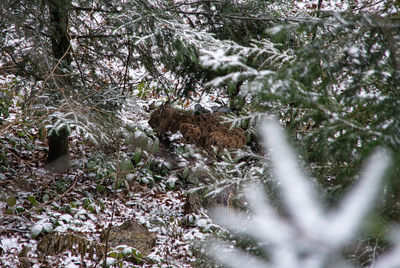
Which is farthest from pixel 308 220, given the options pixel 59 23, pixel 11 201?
pixel 59 23

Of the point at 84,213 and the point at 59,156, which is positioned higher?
the point at 59,156

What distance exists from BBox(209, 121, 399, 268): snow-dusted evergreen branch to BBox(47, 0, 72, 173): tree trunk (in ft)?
9.18

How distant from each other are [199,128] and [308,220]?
14.8ft

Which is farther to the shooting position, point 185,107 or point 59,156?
point 185,107

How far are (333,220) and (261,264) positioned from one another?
39 cm

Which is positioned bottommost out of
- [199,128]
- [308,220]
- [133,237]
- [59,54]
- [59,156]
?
[308,220]

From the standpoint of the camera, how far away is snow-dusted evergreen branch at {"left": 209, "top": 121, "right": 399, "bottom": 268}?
3.46ft

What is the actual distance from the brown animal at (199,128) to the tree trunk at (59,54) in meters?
1.71

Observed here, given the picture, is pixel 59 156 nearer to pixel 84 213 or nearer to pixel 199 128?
pixel 84 213

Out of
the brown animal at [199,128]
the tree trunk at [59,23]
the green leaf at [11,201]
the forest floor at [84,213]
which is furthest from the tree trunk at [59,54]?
the brown animal at [199,128]

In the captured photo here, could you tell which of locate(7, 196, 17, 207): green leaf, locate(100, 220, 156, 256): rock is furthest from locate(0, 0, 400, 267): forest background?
locate(100, 220, 156, 256): rock

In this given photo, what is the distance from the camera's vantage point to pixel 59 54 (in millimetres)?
4453

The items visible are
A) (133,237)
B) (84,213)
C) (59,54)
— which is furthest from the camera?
(59,54)

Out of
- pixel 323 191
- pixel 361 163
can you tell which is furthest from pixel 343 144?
pixel 323 191
